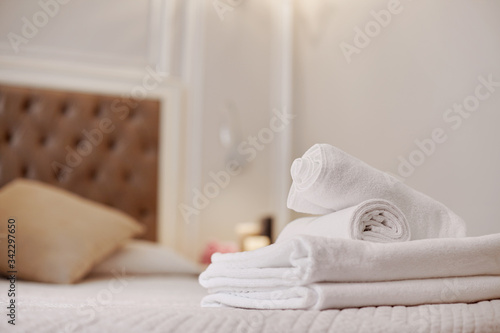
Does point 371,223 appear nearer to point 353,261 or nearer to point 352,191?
point 352,191

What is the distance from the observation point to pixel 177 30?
3.01m

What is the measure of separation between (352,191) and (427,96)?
0.89 m

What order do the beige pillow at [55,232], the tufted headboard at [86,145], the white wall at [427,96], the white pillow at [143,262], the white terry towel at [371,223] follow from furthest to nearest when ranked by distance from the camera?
the tufted headboard at [86,145]
the white pillow at [143,262]
the beige pillow at [55,232]
the white wall at [427,96]
the white terry towel at [371,223]

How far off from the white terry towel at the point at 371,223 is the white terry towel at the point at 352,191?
0.04 m

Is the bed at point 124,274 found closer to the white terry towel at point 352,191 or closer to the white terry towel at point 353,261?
the white terry towel at point 353,261

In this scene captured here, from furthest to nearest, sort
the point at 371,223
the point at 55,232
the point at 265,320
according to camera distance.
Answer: the point at 55,232
the point at 371,223
the point at 265,320

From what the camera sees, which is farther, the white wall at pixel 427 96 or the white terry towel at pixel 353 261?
the white wall at pixel 427 96

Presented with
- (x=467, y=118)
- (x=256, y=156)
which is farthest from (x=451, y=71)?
(x=256, y=156)

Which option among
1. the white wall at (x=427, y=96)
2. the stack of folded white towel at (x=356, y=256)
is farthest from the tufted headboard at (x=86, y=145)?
the stack of folded white towel at (x=356, y=256)

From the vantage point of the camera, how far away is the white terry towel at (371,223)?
35.5 inches

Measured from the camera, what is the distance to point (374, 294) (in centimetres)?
80

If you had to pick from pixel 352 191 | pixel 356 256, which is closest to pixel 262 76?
pixel 352 191

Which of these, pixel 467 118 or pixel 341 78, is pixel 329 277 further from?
pixel 341 78

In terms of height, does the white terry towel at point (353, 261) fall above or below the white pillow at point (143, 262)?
above
